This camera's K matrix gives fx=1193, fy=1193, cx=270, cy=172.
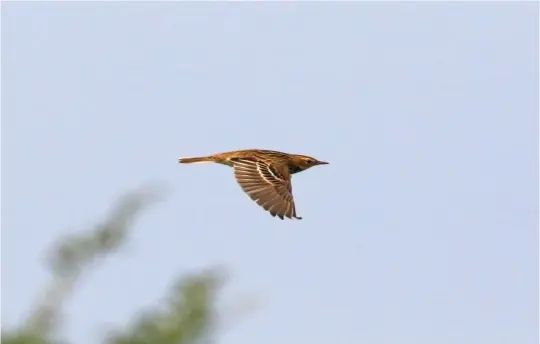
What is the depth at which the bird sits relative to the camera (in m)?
14.2

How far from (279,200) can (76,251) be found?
38.6 ft

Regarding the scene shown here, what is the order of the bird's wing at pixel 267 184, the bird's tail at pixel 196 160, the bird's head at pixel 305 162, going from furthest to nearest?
1. the bird's head at pixel 305 162
2. the bird's tail at pixel 196 160
3. the bird's wing at pixel 267 184

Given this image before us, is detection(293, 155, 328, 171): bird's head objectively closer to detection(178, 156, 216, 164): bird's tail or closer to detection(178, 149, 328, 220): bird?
detection(178, 149, 328, 220): bird

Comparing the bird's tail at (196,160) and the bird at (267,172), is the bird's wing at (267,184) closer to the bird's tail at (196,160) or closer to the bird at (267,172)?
the bird at (267,172)

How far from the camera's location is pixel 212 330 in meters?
2.64

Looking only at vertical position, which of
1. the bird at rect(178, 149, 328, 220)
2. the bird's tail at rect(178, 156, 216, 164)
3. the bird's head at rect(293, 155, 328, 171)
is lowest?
the bird's head at rect(293, 155, 328, 171)

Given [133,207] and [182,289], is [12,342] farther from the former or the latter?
[133,207]

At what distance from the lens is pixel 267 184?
14938mm

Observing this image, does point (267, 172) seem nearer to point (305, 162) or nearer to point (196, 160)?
point (196, 160)

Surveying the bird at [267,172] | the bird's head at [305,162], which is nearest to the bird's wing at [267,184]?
the bird at [267,172]

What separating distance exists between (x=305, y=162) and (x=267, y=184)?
12.7ft

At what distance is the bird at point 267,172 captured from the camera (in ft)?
46.6

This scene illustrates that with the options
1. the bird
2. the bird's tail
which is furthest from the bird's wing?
the bird's tail

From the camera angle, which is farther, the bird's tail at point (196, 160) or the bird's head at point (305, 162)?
the bird's head at point (305, 162)
